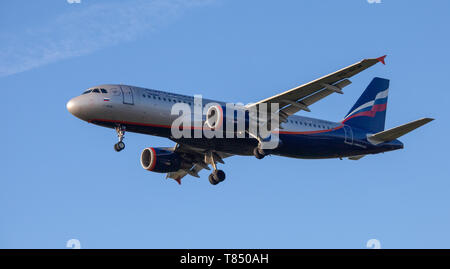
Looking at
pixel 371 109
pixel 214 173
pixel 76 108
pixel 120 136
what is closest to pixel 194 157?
pixel 214 173

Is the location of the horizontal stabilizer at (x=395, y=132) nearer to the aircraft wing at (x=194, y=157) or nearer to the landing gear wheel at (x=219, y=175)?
the aircraft wing at (x=194, y=157)

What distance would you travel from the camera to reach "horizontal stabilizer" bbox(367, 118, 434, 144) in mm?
47688

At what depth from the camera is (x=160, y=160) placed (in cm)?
5309

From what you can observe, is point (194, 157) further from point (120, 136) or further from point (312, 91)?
point (312, 91)

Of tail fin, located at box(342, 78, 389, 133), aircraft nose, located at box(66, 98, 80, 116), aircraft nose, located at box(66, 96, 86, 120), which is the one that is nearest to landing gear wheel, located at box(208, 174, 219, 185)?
aircraft nose, located at box(66, 96, 86, 120)

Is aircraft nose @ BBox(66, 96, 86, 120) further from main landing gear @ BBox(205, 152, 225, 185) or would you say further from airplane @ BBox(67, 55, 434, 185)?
main landing gear @ BBox(205, 152, 225, 185)

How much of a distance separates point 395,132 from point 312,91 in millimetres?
8746

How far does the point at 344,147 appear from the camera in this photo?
170 feet

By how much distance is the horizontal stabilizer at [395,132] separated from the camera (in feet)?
156

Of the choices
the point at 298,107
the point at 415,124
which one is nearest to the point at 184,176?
the point at 298,107

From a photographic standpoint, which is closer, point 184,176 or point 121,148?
point 121,148

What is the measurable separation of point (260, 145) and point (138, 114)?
8626 millimetres
